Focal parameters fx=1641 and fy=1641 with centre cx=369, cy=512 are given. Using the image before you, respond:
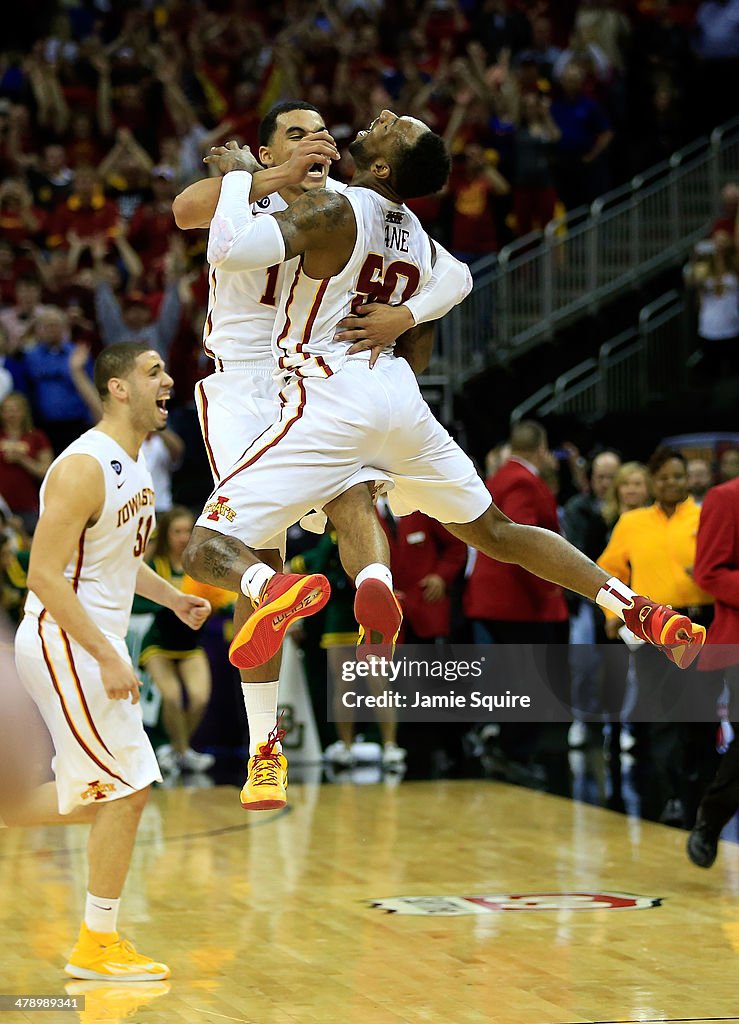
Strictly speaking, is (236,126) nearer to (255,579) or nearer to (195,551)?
(195,551)

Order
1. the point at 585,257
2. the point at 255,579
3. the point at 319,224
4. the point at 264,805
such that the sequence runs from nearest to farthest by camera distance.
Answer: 1. the point at 255,579
2. the point at 319,224
3. the point at 264,805
4. the point at 585,257

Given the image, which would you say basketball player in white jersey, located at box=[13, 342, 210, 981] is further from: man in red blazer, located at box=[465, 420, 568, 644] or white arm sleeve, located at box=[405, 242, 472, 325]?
man in red blazer, located at box=[465, 420, 568, 644]

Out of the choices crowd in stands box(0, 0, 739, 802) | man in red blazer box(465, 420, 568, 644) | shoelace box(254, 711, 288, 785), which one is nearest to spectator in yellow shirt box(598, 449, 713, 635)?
man in red blazer box(465, 420, 568, 644)

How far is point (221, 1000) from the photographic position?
20.6 feet

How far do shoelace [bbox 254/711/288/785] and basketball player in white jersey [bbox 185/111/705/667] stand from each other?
582 millimetres

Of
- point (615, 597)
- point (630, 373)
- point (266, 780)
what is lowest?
point (266, 780)

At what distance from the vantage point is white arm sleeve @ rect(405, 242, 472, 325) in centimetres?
601

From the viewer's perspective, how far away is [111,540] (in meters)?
6.43

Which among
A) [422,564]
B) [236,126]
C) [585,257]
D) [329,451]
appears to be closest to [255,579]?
[329,451]

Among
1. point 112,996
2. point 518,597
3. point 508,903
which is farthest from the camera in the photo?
point 518,597

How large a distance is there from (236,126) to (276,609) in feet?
39.7

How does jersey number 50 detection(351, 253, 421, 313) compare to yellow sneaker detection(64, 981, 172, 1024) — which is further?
yellow sneaker detection(64, 981, 172, 1024)

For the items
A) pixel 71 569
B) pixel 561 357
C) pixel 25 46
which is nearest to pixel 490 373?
pixel 561 357

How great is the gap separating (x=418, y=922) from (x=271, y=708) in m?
2.08
